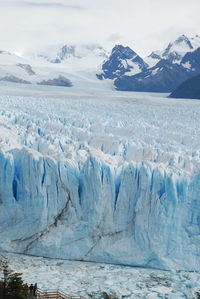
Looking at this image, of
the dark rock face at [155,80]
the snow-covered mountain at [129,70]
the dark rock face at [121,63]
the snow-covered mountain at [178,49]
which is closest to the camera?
the snow-covered mountain at [129,70]

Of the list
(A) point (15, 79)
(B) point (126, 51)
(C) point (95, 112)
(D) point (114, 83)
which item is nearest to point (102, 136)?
(C) point (95, 112)

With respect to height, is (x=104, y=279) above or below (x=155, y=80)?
below

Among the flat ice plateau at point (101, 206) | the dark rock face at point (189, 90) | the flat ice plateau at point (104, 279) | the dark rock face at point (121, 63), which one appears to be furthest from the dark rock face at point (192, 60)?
the flat ice plateau at point (104, 279)

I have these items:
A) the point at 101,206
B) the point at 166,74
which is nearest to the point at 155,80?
the point at 166,74

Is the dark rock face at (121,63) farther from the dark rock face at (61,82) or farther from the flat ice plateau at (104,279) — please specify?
the flat ice plateau at (104,279)

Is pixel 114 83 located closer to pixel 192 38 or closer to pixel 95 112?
pixel 192 38

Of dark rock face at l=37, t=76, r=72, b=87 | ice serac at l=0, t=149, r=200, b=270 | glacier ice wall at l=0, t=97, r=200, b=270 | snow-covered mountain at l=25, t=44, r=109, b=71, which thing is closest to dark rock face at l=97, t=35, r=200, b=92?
dark rock face at l=37, t=76, r=72, b=87

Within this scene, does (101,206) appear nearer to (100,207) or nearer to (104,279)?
(100,207)
